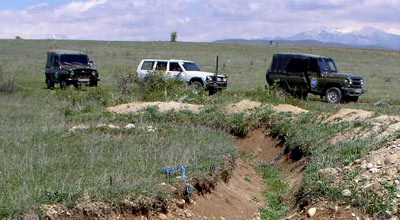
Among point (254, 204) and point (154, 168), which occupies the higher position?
point (154, 168)

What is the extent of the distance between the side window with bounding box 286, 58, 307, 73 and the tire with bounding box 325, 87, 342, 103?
1.36 m

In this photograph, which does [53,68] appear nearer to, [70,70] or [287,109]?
[70,70]

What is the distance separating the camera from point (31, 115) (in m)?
17.8

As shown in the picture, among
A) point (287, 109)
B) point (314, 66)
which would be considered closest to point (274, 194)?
point (287, 109)

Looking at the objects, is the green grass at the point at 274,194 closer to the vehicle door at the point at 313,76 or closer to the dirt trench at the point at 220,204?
the dirt trench at the point at 220,204

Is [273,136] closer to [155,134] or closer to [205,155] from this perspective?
[155,134]

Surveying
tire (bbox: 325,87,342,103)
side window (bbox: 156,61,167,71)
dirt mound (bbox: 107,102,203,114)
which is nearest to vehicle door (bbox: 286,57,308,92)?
tire (bbox: 325,87,342,103)

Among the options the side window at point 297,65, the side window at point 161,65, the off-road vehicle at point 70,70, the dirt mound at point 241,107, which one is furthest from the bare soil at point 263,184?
the off-road vehicle at point 70,70

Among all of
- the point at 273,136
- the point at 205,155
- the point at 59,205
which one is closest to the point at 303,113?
the point at 273,136

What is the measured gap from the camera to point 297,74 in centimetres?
2434

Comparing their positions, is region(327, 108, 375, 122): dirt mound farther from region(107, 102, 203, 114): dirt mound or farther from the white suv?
the white suv

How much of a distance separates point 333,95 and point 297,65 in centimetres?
196

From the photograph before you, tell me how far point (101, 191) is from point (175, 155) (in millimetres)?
3217

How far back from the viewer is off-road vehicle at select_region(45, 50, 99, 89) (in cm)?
2883
